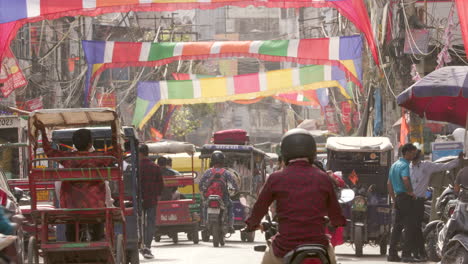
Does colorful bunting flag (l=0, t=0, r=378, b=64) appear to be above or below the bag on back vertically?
above

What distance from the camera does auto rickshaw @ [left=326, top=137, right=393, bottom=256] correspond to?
18500 mm

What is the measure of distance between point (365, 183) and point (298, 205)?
1281 centimetres

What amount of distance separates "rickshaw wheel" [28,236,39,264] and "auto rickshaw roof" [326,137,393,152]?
8.60m

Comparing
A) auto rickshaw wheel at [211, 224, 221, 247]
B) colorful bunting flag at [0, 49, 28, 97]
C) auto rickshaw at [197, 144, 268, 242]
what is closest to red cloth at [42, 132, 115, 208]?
auto rickshaw wheel at [211, 224, 221, 247]

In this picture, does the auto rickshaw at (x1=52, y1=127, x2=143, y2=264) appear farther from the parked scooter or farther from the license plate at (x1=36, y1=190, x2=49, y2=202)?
the license plate at (x1=36, y1=190, x2=49, y2=202)

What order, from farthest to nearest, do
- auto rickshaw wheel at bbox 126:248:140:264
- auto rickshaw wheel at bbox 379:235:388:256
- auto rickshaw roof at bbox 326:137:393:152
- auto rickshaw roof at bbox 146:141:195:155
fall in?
auto rickshaw roof at bbox 146:141:195:155
auto rickshaw roof at bbox 326:137:393:152
auto rickshaw wheel at bbox 379:235:388:256
auto rickshaw wheel at bbox 126:248:140:264

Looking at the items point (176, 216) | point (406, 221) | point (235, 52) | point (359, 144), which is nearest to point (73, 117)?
point (406, 221)

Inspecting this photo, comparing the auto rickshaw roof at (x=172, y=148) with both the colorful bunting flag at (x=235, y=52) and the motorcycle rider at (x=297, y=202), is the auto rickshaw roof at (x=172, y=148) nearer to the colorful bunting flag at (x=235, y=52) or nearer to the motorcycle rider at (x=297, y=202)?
the colorful bunting flag at (x=235, y=52)

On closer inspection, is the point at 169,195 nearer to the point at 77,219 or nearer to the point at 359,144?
the point at 359,144

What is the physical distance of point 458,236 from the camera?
12.1 m

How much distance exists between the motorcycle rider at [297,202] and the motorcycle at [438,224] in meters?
7.00

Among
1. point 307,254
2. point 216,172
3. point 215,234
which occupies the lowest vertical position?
point 215,234

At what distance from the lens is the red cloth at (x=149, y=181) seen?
701 inches

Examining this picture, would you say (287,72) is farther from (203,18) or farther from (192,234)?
(203,18)
